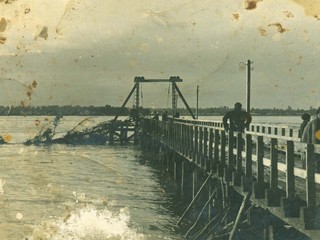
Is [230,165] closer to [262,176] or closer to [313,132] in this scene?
[262,176]

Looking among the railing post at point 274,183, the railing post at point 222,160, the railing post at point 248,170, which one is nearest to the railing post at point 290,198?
the railing post at point 274,183

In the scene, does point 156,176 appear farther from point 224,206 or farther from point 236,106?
point 224,206

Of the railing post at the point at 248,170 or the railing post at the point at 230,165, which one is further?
the railing post at the point at 230,165

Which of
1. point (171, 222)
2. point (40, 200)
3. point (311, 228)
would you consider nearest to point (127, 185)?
point (40, 200)

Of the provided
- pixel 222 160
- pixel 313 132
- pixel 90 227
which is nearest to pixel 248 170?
pixel 313 132

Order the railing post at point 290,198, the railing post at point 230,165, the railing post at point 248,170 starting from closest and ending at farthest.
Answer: the railing post at point 290,198, the railing post at point 248,170, the railing post at point 230,165

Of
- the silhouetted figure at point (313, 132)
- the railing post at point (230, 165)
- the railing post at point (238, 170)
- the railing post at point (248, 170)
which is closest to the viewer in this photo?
the silhouetted figure at point (313, 132)

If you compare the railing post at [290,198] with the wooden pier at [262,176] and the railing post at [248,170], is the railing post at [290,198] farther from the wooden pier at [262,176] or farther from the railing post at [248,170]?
the railing post at [248,170]

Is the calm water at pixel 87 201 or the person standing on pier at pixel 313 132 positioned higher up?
the person standing on pier at pixel 313 132

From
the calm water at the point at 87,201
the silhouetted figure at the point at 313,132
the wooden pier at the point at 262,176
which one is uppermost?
the silhouetted figure at the point at 313,132
